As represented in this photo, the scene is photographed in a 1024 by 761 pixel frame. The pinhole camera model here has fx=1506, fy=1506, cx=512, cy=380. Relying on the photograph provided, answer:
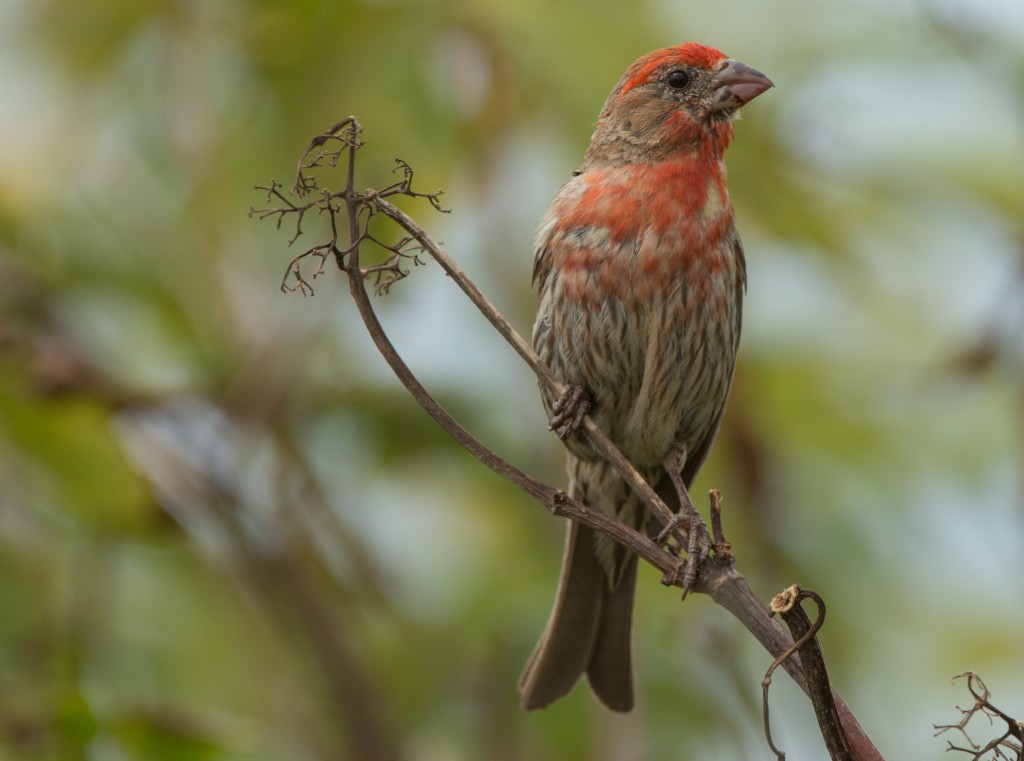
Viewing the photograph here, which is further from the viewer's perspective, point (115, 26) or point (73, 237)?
point (73, 237)

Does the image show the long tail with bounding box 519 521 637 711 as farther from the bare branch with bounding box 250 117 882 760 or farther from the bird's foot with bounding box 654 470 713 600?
the bare branch with bounding box 250 117 882 760

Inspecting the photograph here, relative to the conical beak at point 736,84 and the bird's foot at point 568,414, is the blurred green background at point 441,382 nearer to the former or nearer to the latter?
the conical beak at point 736,84

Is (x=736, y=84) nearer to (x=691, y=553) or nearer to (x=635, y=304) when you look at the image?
(x=635, y=304)

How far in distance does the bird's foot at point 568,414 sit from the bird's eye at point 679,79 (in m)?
1.11

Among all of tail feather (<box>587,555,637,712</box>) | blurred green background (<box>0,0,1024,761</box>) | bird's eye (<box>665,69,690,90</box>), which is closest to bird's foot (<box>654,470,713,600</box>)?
blurred green background (<box>0,0,1024,761</box>)

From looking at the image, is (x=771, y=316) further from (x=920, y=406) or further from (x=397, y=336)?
(x=397, y=336)

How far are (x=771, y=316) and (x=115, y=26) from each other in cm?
290

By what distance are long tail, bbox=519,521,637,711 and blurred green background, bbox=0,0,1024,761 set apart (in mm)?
190

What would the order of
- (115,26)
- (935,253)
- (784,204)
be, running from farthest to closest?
(935,253), (115,26), (784,204)

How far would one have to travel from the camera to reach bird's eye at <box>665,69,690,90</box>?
5.07 meters

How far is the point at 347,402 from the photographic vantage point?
18.6 ft

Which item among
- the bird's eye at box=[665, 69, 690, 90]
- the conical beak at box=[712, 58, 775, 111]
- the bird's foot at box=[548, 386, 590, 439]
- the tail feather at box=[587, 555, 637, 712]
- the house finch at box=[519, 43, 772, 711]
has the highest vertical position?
the bird's eye at box=[665, 69, 690, 90]

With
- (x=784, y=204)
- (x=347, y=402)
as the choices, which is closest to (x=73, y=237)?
(x=347, y=402)

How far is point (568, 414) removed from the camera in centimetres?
465
